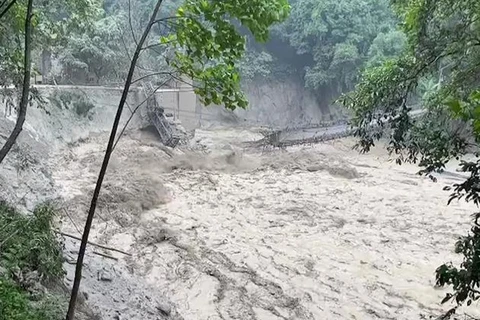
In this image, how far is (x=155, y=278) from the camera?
296 inches

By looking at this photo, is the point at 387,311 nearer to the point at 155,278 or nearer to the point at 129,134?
the point at 155,278

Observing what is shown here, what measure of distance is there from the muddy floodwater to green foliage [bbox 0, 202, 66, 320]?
96cm

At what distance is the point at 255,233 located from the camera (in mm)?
10117

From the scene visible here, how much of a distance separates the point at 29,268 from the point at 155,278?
3.51 metres

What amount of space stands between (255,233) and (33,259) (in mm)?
6351

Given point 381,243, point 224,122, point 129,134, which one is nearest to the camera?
point 381,243

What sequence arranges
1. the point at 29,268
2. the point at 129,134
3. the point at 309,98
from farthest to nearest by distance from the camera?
1. the point at 309,98
2. the point at 129,134
3. the point at 29,268

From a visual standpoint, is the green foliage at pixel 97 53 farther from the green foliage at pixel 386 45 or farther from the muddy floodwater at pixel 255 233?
the green foliage at pixel 386 45

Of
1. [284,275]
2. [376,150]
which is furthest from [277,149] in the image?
[284,275]

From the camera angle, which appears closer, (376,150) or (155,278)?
(155,278)

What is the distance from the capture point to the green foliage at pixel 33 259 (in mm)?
3699

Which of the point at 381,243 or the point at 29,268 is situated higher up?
the point at 29,268

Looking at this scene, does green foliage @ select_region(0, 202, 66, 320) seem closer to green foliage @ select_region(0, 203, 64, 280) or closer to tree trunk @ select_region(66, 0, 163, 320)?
green foliage @ select_region(0, 203, 64, 280)

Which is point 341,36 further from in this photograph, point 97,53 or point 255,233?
point 255,233
